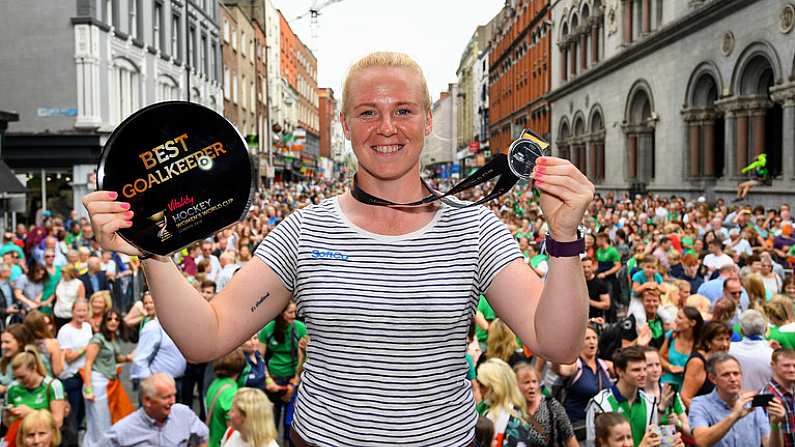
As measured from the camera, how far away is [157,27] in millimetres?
35031

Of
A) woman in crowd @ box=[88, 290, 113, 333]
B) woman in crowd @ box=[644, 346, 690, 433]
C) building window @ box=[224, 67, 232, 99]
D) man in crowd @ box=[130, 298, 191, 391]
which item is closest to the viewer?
woman in crowd @ box=[644, 346, 690, 433]

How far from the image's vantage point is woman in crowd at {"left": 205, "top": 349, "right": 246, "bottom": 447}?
22.0 feet

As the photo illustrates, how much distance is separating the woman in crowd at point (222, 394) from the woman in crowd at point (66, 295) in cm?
472

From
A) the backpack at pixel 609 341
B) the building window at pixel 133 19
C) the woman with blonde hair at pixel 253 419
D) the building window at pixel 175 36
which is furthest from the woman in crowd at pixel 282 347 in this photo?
the building window at pixel 175 36

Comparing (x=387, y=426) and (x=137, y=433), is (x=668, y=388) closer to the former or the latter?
(x=137, y=433)

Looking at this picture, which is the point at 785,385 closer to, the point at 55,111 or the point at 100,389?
the point at 100,389

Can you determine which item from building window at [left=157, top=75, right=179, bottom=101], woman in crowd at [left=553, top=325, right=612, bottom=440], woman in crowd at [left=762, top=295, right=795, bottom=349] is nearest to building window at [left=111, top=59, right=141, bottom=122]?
building window at [left=157, top=75, right=179, bottom=101]

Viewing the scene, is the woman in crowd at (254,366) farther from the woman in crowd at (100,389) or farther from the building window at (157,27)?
the building window at (157,27)

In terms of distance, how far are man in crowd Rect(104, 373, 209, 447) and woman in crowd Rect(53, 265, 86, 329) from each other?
5.27 metres

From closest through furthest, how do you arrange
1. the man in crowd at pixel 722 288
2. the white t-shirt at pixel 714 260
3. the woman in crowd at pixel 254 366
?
the woman in crowd at pixel 254 366 < the man in crowd at pixel 722 288 < the white t-shirt at pixel 714 260

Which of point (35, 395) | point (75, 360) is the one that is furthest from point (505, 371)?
point (75, 360)

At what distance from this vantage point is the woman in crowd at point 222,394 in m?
6.71

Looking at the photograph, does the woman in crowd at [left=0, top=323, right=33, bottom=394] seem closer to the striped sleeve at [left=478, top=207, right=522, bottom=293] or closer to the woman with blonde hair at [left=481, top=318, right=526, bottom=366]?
the woman with blonde hair at [left=481, top=318, right=526, bottom=366]

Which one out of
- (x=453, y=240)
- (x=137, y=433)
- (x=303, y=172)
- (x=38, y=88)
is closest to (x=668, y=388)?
(x=137, y=433)
